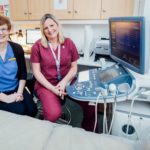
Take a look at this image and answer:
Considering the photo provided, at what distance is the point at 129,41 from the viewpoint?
130 centimetres

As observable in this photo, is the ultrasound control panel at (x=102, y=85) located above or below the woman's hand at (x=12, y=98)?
above

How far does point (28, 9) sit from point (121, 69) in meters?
1.71

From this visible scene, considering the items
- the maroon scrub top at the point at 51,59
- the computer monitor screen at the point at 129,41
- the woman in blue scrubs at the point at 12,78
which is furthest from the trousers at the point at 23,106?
the computer monitor screen at the point at 129,41

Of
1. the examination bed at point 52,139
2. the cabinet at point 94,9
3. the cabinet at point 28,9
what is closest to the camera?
the examination bed at point 52,139

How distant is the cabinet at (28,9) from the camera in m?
2.53

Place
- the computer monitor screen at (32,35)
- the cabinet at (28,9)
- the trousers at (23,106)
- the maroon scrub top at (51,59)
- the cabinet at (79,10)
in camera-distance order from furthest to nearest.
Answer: the computer monitor screen at (32,35), the cabinet at (28,9), the cabinet at (79,10), the maroon scrub top at (51,59), the trousers at (23,106)

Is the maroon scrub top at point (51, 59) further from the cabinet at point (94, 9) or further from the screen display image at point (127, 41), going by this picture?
the cabinet at point (94, 9)

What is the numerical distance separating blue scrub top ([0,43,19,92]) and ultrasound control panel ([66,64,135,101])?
649 millimetres

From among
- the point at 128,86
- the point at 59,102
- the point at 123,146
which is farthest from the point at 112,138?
the point at 59,102

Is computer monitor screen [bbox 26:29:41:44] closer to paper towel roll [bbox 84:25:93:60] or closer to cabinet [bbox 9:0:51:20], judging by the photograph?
cabinet [bbox 9:0:51:20]

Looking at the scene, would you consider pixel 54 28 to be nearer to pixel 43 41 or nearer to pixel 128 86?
pixel 43 41

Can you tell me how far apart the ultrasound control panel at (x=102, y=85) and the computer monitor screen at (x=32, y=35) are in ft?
5.25

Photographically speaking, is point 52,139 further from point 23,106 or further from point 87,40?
point 87,40

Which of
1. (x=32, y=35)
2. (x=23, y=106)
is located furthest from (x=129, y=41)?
(x=32, y=35)
